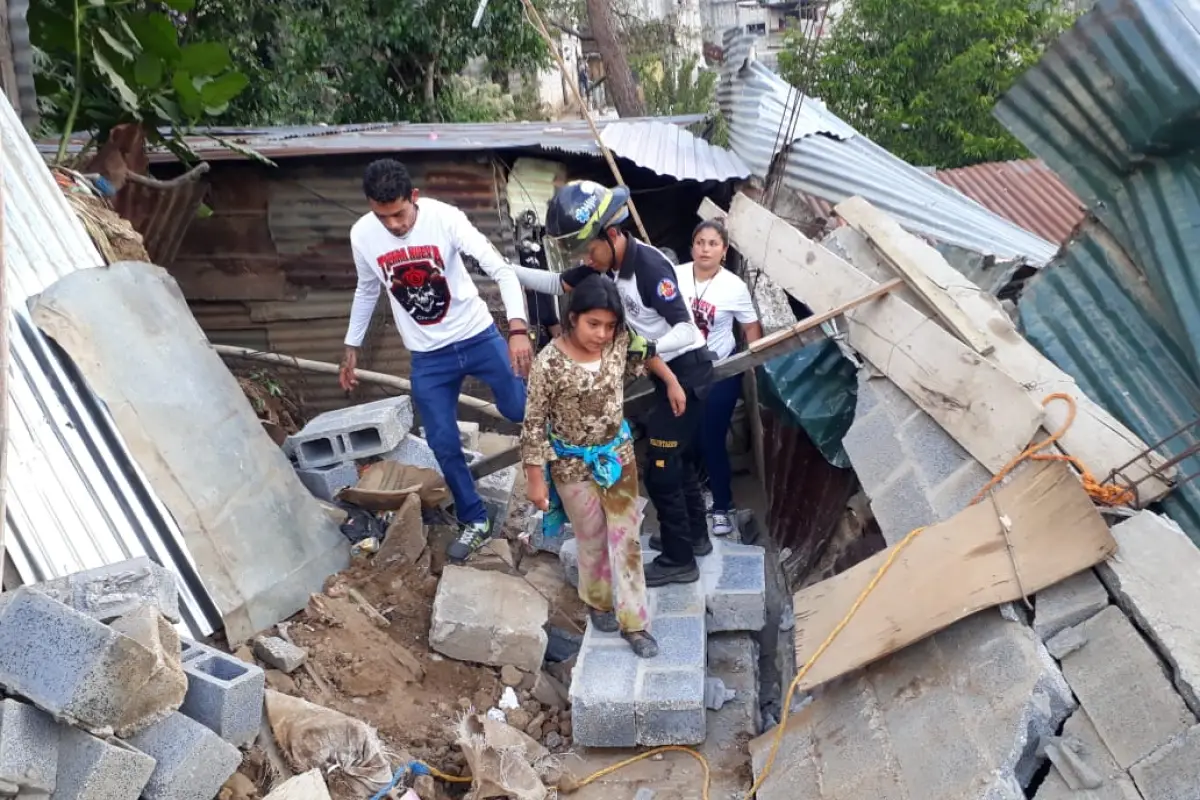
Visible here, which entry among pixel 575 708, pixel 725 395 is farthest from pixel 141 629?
pixel 725 395

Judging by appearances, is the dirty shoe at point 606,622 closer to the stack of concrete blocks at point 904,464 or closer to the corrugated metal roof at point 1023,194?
the stack of concrete blocks at point 904,464

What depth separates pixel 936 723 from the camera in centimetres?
290

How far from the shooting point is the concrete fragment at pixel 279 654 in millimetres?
3859

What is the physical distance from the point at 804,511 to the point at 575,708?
1.91m

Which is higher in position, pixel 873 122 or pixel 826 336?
pixel 826 336

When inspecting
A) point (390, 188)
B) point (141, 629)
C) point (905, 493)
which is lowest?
point (141, 629)

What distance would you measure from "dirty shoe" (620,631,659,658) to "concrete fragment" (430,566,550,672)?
45 centimetres

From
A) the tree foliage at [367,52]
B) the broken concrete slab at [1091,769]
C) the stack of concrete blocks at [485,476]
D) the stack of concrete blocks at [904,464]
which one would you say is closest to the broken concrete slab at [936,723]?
the broken concrete slab at [1091,769]

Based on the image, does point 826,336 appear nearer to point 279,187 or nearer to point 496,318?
point 496,318

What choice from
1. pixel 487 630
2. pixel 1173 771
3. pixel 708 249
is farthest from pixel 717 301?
pixel 1173 771

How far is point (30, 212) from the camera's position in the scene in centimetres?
423

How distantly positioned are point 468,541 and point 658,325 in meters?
1.45

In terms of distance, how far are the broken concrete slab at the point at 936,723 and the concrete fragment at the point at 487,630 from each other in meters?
1.19

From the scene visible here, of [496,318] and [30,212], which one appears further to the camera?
[496,318]
